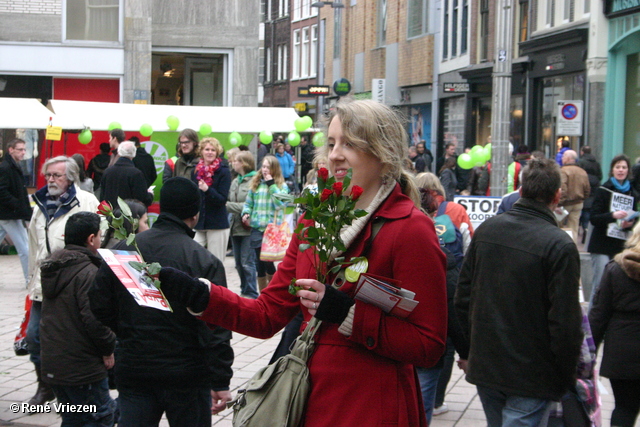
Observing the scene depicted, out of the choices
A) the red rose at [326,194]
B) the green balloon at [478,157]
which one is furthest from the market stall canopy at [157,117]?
the red rose at [326,194]

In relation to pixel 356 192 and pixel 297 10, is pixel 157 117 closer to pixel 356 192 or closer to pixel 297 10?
pixel 356 192

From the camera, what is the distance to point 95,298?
163 inches

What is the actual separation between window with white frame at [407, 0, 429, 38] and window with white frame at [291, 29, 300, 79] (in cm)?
1988

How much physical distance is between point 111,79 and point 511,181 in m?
11.5

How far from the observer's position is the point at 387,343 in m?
2.52

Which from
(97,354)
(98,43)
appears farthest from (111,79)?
(97,354)

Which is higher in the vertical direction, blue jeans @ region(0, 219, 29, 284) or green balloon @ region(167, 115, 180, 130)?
green balloon @ region(167, 115, 180, 130)

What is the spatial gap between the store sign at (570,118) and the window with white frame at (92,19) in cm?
1148

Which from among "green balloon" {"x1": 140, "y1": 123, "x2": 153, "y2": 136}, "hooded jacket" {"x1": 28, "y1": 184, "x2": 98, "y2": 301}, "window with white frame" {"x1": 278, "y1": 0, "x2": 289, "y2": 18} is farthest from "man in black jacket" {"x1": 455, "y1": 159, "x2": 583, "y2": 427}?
"window with white frame" {"x1": 278, "y1": 0, "x2": 289, "y2": 18}

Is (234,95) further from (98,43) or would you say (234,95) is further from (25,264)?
(25,264)

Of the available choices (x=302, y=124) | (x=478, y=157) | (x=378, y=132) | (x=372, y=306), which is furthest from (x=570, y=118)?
(x=372, y=306)

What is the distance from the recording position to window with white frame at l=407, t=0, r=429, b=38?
33562mm

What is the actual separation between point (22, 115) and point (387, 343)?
42.9 feet

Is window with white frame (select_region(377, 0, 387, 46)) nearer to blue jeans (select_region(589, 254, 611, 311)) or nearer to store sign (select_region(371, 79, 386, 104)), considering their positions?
store sign (select_region(371, 79, 386, 104))
